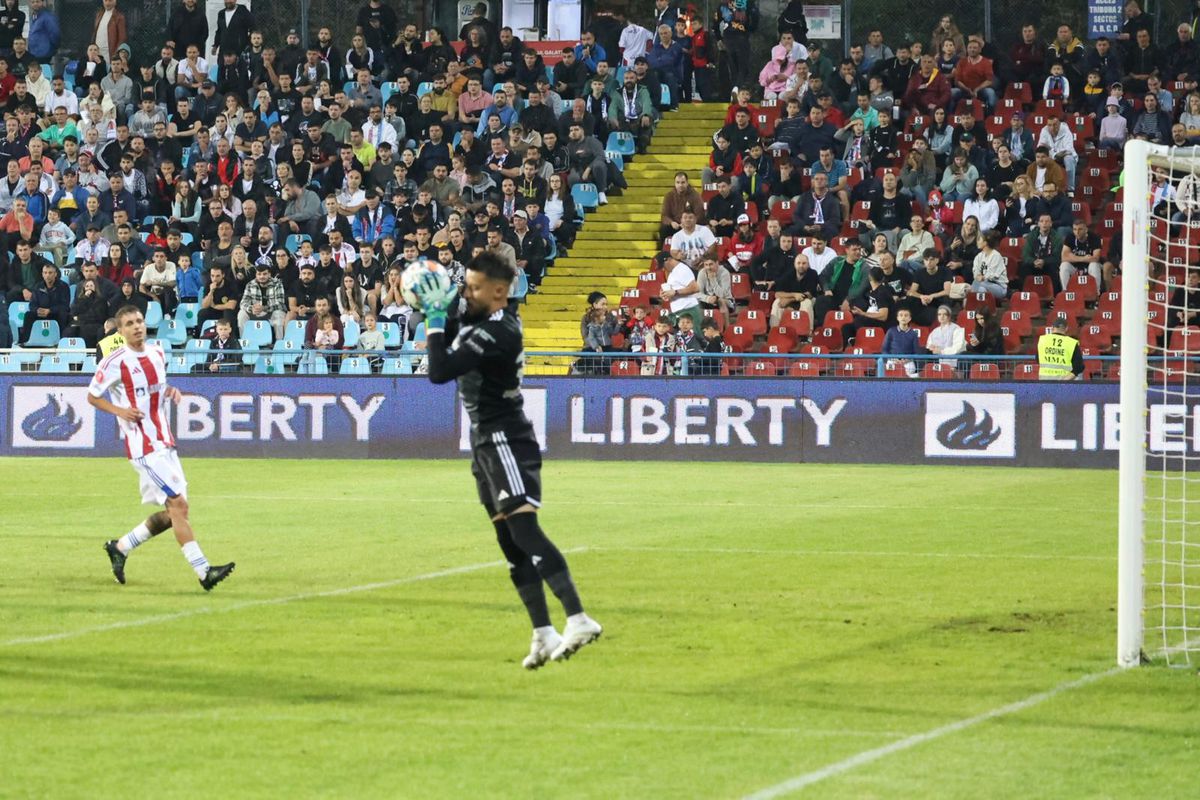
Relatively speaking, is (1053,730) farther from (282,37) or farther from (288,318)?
(282,37)

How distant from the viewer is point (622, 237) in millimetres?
30016

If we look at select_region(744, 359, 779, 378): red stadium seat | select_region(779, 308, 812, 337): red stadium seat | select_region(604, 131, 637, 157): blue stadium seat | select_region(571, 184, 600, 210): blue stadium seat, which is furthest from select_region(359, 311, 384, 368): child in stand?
select_region(604, 131, 637, 157): blue stadium seat

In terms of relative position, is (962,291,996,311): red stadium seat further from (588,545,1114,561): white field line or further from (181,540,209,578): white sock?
(181,540,209,578): white sock

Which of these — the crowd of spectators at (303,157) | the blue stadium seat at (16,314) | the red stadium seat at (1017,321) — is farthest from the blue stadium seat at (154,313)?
the red stadium seat at (1017,321)

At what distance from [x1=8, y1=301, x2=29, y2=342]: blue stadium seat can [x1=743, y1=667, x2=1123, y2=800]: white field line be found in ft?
73.8

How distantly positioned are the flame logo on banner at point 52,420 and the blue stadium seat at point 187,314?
2.91m

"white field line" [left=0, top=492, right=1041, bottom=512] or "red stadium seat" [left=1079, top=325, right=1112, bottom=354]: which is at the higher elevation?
"red stadium seat" [left=1079, top=325, right=1112, bottom=354]

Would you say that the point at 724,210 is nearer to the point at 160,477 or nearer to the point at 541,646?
the point at 160,477

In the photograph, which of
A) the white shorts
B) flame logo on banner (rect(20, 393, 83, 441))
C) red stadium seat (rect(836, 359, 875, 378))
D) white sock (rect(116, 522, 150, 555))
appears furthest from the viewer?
flame logo on banner (rect(20, 393, 83, 441))

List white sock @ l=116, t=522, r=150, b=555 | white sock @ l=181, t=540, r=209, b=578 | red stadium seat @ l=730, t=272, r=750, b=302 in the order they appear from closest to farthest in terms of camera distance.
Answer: white sock @ l=181, t=540, r=209, b=578 → white sock @ l=116, t=522, r=150, b=555 → red stadium seat @ l=730, t=272, r=750, b=302

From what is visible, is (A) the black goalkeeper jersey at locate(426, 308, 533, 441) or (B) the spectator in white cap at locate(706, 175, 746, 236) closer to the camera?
(A) the black goalkeeper jersey at locate(426, 308, 533, 441)

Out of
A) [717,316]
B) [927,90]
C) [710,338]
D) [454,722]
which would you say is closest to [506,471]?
[454,722]

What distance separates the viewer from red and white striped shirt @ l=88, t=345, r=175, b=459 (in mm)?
12984

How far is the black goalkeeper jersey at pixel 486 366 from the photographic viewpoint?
883 cm
